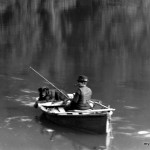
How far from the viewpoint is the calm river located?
17.5 metres

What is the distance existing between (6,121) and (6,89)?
602cm

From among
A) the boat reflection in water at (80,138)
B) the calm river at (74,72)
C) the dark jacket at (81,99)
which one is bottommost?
the boat reflection in water at (80,138)

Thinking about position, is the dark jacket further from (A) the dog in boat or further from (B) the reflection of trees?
(B) the reflection of trees

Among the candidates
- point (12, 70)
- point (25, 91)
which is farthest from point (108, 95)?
point (12, 70)

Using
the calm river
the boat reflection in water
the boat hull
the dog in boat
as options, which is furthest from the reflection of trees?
the boat hull

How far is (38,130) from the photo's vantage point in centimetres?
1859

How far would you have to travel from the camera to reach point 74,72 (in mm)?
29891

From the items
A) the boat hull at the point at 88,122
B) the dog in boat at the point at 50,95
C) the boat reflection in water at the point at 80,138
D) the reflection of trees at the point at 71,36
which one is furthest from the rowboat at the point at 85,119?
the reflection of trees at the point at 71,36

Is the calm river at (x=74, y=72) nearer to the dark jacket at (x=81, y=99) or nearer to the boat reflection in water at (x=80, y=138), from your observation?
the boat reflection in water at (x=80, y=138)

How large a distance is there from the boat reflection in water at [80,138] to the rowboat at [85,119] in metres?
0.19

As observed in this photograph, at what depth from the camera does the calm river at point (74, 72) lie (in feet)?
57.5

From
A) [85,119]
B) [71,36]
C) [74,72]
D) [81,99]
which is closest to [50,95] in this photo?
[81,99]

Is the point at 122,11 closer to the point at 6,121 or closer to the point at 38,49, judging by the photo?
the point at 38,49

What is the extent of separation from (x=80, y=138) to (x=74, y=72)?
1277cm
